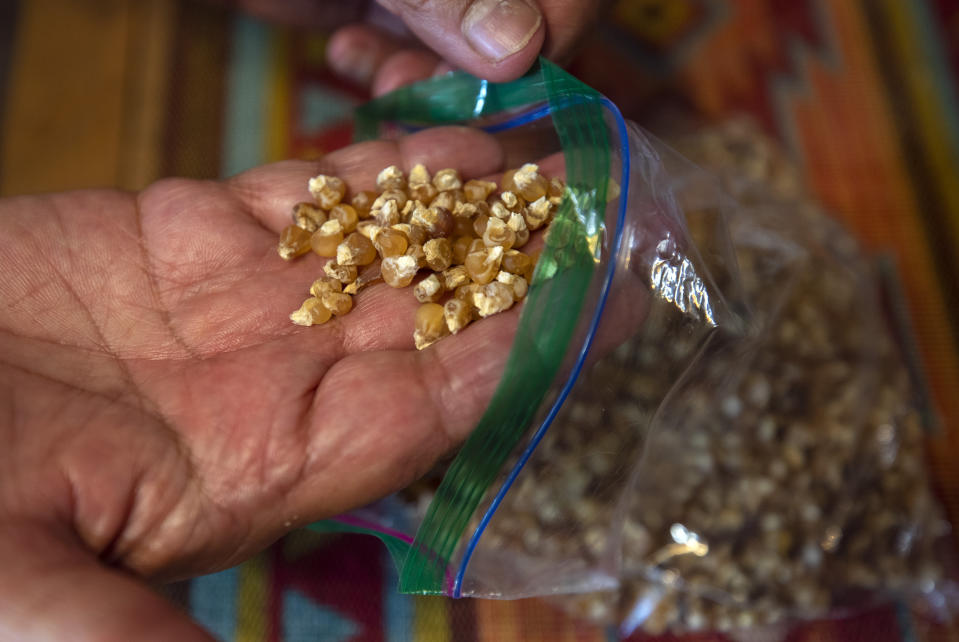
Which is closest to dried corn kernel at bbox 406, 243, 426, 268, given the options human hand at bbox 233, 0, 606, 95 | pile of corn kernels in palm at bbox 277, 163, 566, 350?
pile of corn kernels in palm at bbox 277, 163, 566, 350

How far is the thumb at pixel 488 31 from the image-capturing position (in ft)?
2.64

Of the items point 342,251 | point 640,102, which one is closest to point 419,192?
point 342,251

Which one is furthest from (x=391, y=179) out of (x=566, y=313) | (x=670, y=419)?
(x=670, y=419)

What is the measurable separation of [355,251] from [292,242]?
0.23 feet

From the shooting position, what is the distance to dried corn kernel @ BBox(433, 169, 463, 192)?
843 millimetres

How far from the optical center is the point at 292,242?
796 mm

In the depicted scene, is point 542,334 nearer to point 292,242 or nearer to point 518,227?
point 518,227

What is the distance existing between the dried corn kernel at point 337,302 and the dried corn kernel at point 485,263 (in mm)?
125

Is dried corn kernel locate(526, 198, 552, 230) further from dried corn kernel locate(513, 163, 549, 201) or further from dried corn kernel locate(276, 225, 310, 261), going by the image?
dried corn kernel locate(276, 225, 310, 261)

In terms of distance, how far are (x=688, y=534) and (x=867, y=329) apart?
16.2 inches

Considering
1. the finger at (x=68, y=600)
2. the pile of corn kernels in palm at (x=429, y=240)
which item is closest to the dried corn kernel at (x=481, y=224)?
the pile of corn kernels in palm at (x=429, y=240)

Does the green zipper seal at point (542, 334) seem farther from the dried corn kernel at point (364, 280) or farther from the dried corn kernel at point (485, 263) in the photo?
the dried corn kernel at point (364, 280)

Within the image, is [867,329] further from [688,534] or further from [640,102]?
[640,102]

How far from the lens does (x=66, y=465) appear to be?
1.92 feet
